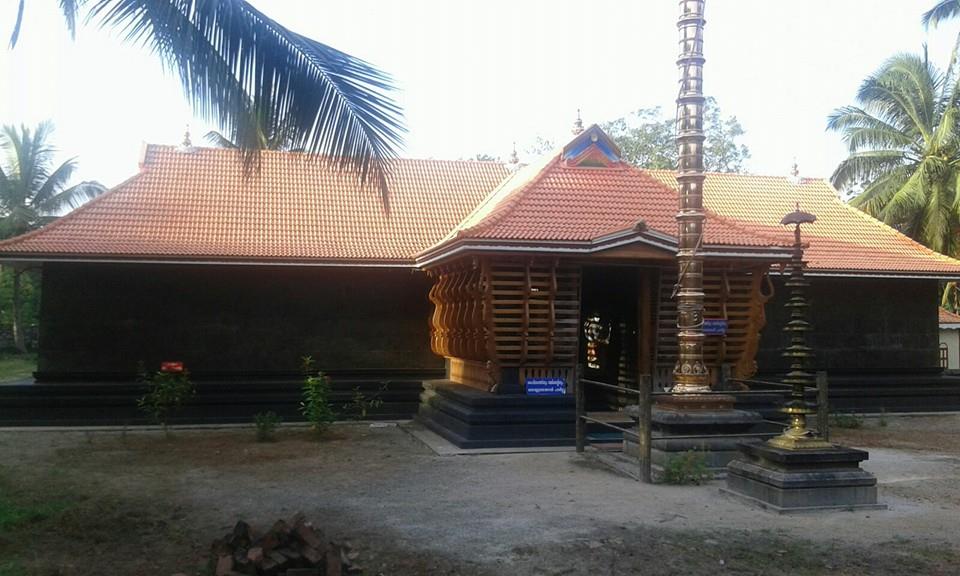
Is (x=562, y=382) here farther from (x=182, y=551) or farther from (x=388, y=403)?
(x=182, y=551)

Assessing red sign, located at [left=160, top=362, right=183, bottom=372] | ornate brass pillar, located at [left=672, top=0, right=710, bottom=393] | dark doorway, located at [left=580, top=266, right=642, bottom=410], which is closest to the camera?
ornate brass pillar, located at [left=672, top=0, right=710, bottom=393]

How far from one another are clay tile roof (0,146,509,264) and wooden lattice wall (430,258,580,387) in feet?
9.16

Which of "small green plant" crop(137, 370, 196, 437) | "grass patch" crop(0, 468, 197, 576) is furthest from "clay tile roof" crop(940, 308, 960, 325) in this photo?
"grass patch" crop(0, 468, 197, 576)

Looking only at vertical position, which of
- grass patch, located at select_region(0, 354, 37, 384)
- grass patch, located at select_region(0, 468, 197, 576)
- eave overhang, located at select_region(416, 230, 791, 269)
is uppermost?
eave overhang, located at select_region(416, 230, 791, 269)

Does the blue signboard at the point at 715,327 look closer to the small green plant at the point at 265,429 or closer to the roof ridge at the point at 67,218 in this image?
the small green plant at the point at 265,429

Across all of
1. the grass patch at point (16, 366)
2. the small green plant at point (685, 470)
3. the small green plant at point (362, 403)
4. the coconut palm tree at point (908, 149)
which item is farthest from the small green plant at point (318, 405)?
the coconut palm tree at point (908, 149)

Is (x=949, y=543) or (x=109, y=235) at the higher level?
(x=109, y=235)

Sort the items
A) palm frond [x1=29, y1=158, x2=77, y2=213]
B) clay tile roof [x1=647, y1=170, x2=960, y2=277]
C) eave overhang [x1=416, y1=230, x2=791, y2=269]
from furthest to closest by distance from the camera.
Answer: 1. palm frond [x1=29, y1=158, x2=77, y2=213]
2. clay tile roof [x1=647, y1=170, x2=960, y2=277]
3. eave overhang [x1=416, y1=230, x2=791, y2=269]

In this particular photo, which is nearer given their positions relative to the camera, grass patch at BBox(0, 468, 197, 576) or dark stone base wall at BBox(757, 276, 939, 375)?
grass patch at BBox(0, 468, 197, 576)

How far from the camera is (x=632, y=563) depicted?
18.6 feet

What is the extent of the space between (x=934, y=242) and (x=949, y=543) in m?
21.1

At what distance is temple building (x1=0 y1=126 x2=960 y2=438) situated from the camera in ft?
37.3

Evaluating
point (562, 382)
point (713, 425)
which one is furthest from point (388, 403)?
point (713, 425)

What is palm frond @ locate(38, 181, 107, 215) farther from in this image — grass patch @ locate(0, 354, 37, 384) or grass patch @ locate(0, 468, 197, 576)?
grass patch @ locate(0, 468, 197, 576)
